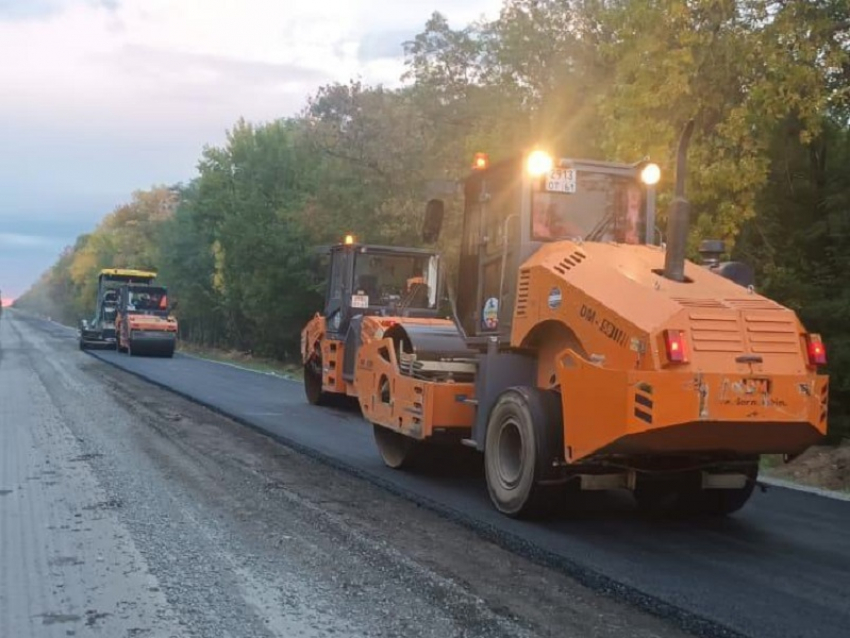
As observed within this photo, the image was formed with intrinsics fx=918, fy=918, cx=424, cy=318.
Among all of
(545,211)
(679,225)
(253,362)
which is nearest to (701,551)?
(679,225)

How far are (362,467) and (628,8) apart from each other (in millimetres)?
7606

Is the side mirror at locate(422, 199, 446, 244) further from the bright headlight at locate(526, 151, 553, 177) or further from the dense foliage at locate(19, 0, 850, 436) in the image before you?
the dense foliage at locate(19, 0, 850, 436)

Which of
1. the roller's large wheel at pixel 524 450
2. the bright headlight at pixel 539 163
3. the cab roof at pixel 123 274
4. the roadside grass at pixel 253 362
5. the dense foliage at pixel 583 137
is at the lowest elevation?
the roadside grass at pixel 253 362

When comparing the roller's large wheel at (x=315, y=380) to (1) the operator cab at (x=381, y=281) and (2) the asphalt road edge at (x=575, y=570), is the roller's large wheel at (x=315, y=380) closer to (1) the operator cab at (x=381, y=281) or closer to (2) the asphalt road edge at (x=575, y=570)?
(1) the operator cab at (x=381, y=281)

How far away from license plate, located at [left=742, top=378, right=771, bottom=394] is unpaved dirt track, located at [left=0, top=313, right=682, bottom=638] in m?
1.69

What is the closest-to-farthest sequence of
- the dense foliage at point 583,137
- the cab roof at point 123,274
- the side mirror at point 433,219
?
the side mirror at point 433,219 < the dense foliage at point 583,137 < the cab roof at point 123,274

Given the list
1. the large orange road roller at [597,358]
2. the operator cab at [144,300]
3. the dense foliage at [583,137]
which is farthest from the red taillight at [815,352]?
the operator cab at [144,300]

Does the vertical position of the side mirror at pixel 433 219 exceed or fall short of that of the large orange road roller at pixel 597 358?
it exceeds it

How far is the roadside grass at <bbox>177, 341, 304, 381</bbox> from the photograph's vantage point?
28.3 meters

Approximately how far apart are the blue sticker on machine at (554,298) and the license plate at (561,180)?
118 cm

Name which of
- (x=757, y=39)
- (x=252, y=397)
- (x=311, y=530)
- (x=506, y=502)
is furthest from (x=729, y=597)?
(x=252, y=397)

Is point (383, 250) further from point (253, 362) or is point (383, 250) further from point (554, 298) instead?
point (253, 362)

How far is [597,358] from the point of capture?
6332 mm

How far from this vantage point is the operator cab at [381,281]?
1554 cm
